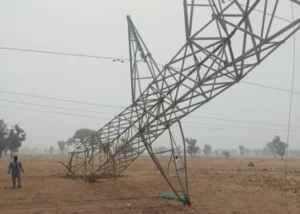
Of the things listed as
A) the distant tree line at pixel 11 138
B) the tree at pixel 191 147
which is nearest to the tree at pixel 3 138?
the distant tree line at pixel 11 138

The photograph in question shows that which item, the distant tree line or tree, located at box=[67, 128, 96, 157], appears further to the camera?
the distant tree line

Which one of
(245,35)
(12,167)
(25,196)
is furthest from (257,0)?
(12,167)

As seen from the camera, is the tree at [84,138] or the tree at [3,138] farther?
the tree at [3,138]

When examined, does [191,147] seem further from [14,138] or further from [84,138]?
[84,138]

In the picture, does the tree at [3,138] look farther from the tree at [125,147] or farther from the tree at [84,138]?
the tree at [125,147]

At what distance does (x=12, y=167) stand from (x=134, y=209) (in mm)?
9743

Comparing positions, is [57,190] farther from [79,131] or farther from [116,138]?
[79,131]

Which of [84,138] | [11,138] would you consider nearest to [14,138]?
[11,138]

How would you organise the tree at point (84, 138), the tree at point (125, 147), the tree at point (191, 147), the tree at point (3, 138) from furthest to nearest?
1. the tree at point (191, 147)
2. the tree at point (3, 138)
3. the tree at point (84, 138)
4. the tree at point (125, 147)

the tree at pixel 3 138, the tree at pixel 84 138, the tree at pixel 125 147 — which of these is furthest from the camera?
the tree at pixel 3 138

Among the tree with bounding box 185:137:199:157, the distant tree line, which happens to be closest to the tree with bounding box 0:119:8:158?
the distant tree line

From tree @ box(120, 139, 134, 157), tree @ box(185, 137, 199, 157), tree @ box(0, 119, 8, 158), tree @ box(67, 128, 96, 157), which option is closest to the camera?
tree @ box(120, 139, 134, 157)

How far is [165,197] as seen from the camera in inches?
622

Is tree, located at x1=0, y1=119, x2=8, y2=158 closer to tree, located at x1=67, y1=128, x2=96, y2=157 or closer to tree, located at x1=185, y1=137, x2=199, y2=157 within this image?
tree, located at x1=67, y1=128, x2=96, y2=157
